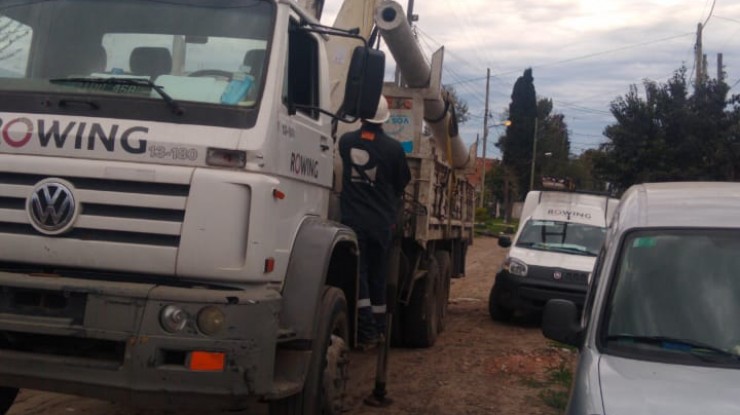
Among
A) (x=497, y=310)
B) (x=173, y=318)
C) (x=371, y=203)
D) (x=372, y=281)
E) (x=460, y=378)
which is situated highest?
(x=371, y=203)

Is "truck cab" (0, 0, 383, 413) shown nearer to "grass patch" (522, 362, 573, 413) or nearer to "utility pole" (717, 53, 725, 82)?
"grass patch" (522, 362, 573, 413)

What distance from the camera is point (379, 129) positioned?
6.80m

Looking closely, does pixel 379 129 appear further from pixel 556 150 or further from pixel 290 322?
pixel 556 150

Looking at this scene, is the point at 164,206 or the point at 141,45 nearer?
the point at 164,206

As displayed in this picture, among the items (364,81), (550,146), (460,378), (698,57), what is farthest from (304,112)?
(550,146)

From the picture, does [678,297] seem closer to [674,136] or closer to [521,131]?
[674,136]

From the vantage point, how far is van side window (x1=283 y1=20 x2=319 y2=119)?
17.0 feet

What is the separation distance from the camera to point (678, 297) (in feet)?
13.7

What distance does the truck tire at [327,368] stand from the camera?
4914 millimetres

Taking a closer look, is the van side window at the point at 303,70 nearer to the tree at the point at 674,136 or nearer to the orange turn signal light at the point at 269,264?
the orange turn signal light at the point at 269,264

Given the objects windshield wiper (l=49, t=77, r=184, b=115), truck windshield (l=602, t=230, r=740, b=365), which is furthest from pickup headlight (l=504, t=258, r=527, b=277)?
windshield wiper (l=49, t=77, r=184, b=115)

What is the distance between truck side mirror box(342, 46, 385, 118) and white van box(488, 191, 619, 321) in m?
6.90

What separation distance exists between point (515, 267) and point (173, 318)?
9.05 meters

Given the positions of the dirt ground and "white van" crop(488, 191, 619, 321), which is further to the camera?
"white van" crop(488, 191, 619, 321)
